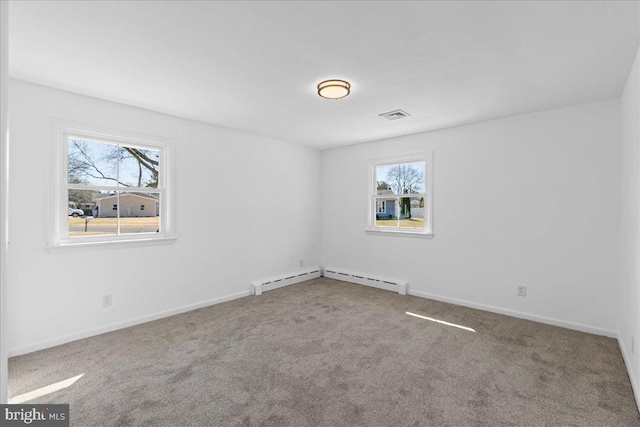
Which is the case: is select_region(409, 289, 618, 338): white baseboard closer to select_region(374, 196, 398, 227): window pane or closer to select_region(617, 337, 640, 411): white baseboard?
select_region(617, 337, 640, 411): white baseboard

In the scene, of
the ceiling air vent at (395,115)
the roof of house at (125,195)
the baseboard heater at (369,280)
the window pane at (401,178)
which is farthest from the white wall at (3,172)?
the window pane at (401,178)

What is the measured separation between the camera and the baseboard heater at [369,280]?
4.68 metres

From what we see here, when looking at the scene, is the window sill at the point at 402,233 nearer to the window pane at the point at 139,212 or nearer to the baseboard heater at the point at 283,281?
the baseboard heater at the point at 283,281

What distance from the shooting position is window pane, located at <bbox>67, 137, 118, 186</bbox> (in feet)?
10.2

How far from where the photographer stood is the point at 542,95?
3029 mm

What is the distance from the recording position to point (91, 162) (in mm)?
3232

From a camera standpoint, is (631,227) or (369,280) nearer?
(631,227)

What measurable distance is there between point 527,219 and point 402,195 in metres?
1.78

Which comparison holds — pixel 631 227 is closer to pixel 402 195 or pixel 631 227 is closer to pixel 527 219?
pixel 527 219

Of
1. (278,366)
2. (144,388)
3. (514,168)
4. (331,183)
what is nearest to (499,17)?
(514,168)

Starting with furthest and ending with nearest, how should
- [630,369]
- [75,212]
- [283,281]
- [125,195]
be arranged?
[283,281] → [125,195] → [75,212] → [630,369]

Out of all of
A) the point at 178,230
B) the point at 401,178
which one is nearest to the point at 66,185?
the point at 178,230

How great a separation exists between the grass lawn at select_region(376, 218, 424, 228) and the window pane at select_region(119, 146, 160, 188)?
11.5ft

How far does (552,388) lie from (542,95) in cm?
270
